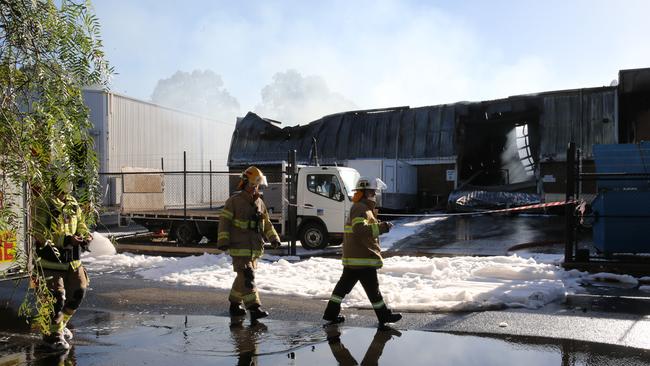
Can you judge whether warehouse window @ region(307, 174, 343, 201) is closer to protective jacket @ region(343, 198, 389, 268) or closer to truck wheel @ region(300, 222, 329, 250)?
truck wheel @ region(300, 222, 329, 250)

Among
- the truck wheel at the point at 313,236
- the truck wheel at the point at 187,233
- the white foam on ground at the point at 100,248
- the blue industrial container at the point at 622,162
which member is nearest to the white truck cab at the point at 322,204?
the truck wheel at the point at 313,236

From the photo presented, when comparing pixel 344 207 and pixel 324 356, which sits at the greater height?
pixel 344 207

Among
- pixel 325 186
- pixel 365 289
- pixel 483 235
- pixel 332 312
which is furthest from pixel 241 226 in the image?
pixel 483 235

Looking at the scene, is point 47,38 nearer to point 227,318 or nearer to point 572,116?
point 227,318

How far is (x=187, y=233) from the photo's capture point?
17.1 meters

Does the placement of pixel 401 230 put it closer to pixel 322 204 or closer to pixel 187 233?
pixel 322 204

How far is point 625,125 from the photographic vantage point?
24266mm

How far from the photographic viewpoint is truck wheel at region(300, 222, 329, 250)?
14.9 metres

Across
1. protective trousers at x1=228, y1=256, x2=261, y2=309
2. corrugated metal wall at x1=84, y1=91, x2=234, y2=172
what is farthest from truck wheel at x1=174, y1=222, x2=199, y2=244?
protective trousers at x1=228, y1=256, x2=261, y2=309

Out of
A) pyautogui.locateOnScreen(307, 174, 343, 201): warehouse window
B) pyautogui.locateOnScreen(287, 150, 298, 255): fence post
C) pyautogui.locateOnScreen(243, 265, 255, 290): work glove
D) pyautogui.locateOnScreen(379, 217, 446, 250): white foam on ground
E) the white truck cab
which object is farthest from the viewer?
pyautogui.locateOnScreen(379, 217, 446, 250): white foam on ground

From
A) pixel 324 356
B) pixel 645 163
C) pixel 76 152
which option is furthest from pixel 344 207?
pixel 76 152

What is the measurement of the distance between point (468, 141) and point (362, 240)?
917 inches

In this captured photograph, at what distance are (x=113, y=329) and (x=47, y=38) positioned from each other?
152 inches

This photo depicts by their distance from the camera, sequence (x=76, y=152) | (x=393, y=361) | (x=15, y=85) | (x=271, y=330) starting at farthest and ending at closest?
(x=271, y=330) < (x=393, y=361) < (x=76, y=152) < (x=15, y=85)
